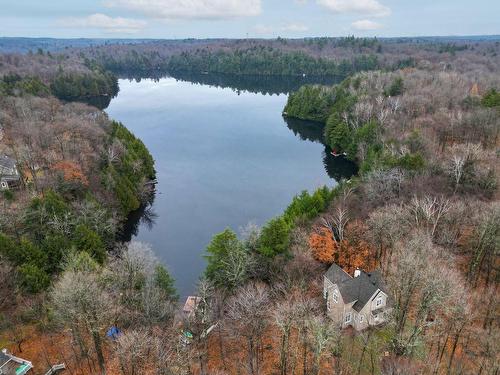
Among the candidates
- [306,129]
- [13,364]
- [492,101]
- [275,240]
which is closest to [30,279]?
[13,364]

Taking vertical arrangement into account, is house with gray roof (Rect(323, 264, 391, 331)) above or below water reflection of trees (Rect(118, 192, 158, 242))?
above

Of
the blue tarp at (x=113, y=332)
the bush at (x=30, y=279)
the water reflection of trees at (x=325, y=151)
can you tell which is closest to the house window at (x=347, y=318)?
the blue tarp at (x=113, y=332)

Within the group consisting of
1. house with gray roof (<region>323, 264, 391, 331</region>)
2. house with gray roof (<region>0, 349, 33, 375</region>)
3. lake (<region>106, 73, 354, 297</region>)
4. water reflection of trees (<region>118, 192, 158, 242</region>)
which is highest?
house with gray roof (<region>323, 264, 391, 331</region>)

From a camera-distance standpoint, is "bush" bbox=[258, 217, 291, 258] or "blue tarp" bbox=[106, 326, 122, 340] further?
"bush" bbox=[258, 217, 291, 258]

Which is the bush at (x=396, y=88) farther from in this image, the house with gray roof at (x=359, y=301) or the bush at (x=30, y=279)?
the bush at (x=30, y=279)

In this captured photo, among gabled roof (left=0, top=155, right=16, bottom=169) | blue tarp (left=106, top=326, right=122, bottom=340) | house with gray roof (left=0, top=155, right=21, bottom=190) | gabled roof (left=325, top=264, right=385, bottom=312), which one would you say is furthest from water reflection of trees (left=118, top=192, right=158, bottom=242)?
gabled roof (left=325, top=264, right=385, bottom=312)

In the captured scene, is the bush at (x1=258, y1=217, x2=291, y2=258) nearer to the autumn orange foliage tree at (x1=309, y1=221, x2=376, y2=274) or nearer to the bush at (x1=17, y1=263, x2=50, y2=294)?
the autumn orange foliage tree at (x1=309, y1=221, x2=376, y2=274)

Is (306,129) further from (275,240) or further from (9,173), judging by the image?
(275,240)
